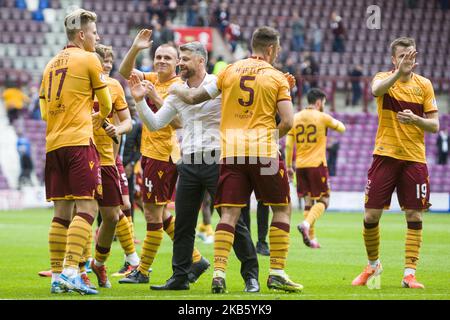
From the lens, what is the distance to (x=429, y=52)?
3812cm

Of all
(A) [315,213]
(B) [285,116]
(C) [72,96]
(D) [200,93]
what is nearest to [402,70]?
(B) [285,116]

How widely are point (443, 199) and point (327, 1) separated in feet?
44.0

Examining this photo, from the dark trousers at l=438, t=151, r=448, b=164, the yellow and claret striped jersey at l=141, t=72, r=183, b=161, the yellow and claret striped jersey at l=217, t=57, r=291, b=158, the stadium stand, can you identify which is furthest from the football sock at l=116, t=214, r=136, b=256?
the dark trousers at l=438, t=151, r=448, b=164

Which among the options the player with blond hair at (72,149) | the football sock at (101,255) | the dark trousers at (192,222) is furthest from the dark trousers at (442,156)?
the player with blond hair at (72,149)

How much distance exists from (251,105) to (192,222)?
4.80ft

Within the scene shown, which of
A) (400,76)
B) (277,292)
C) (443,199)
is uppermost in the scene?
(400,76)

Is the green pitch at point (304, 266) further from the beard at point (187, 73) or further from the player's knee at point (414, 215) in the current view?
the beard at point (187, 73)

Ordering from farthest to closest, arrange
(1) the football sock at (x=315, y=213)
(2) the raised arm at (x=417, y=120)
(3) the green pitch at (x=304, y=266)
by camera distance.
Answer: (1) the football sock at (x=315, y=213) < (2) the raised arm at (x=417, y=120) < (3) the green pitch at (x=304, y=266)

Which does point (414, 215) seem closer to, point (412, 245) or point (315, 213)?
point (412, 245)

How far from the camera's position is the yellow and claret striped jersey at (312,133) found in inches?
646

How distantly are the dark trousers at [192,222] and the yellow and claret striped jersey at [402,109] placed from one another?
5.86ft

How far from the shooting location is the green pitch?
8.95 meters
